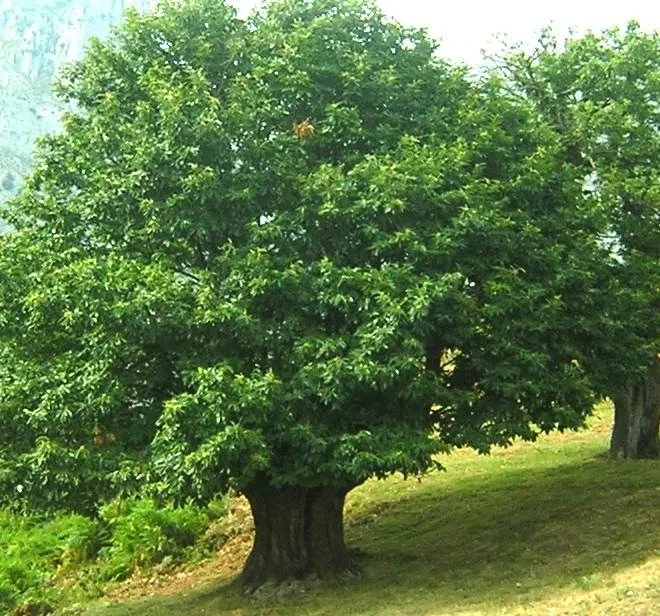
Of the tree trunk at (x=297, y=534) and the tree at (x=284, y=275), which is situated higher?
the tree at (x=284, y=275)

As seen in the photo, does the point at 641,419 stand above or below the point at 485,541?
above

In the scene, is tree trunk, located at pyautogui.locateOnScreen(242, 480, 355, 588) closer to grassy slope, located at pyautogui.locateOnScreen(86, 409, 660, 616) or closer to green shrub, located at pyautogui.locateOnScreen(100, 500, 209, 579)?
grassy slope, located at pyautogui.locateOnScreen(86, 409, 660, 616)

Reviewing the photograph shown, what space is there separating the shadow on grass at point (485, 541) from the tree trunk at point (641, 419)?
30.4 inches

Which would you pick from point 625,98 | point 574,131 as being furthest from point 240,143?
point 625,98

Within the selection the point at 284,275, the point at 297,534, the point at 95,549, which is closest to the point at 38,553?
the point at 95,549

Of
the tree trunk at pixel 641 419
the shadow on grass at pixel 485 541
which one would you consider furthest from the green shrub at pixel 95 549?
the tree trunk at pixel 641 419

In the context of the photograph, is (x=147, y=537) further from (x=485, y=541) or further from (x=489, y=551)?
(x=489, y=551)

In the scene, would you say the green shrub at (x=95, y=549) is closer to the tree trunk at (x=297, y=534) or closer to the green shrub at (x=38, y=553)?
the green shrub at (x=38, y=553)

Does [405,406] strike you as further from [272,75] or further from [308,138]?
[272,75]

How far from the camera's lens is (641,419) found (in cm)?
2505

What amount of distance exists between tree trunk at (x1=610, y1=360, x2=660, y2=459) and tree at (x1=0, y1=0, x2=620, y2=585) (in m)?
6.11

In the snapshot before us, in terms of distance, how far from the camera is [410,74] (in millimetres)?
19281

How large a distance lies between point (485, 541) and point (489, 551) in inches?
33.9

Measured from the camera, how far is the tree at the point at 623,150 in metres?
19.6
